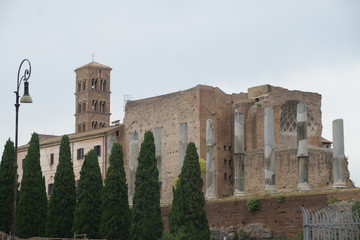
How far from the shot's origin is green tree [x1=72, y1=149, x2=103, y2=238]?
2952 cm

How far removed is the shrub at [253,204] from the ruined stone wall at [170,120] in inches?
503

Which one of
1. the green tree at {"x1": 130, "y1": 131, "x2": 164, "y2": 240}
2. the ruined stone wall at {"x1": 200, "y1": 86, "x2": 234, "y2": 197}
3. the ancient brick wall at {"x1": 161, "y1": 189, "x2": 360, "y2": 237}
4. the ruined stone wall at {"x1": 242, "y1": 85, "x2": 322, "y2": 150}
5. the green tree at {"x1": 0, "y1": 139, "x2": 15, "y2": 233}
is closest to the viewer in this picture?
the ancient brick wall at {"x1": 161, "y1": 189, "x2": 360, "y2": 237}

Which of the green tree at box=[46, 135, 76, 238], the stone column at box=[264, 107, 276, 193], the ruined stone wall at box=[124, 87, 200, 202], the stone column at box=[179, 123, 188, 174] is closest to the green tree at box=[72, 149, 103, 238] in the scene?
the green tree at box=[46, 135, 76, 238]

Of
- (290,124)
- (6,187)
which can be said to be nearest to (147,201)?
(6,187)

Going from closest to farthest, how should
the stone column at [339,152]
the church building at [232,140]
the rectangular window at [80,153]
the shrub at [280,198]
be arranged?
1. the stone column at [339,152]
2. the shrub at [280,198]
3. the church building at [232,140]
4. the rectangular window at [80,153]

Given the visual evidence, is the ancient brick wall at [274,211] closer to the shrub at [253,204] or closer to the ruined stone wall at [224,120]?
the shrub at [253,204]

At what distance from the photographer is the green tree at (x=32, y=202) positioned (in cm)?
3064

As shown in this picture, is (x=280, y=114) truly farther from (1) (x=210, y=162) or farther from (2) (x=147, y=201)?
(2) (x=147, y=201)

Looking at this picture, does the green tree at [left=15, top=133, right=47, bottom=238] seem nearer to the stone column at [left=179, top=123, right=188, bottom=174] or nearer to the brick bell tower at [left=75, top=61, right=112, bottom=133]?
the stone column at [left=179, top=123, right=188, bottom=174]

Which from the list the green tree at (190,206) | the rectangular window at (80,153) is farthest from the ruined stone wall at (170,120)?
the green tree at (190,206)

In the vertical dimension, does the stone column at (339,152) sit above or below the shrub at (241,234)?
above

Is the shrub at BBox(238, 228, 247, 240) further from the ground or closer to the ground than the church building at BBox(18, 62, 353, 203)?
closer to the ground

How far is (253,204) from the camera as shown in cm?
3070

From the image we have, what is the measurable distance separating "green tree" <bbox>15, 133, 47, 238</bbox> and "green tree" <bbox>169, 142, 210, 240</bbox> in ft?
20.6
